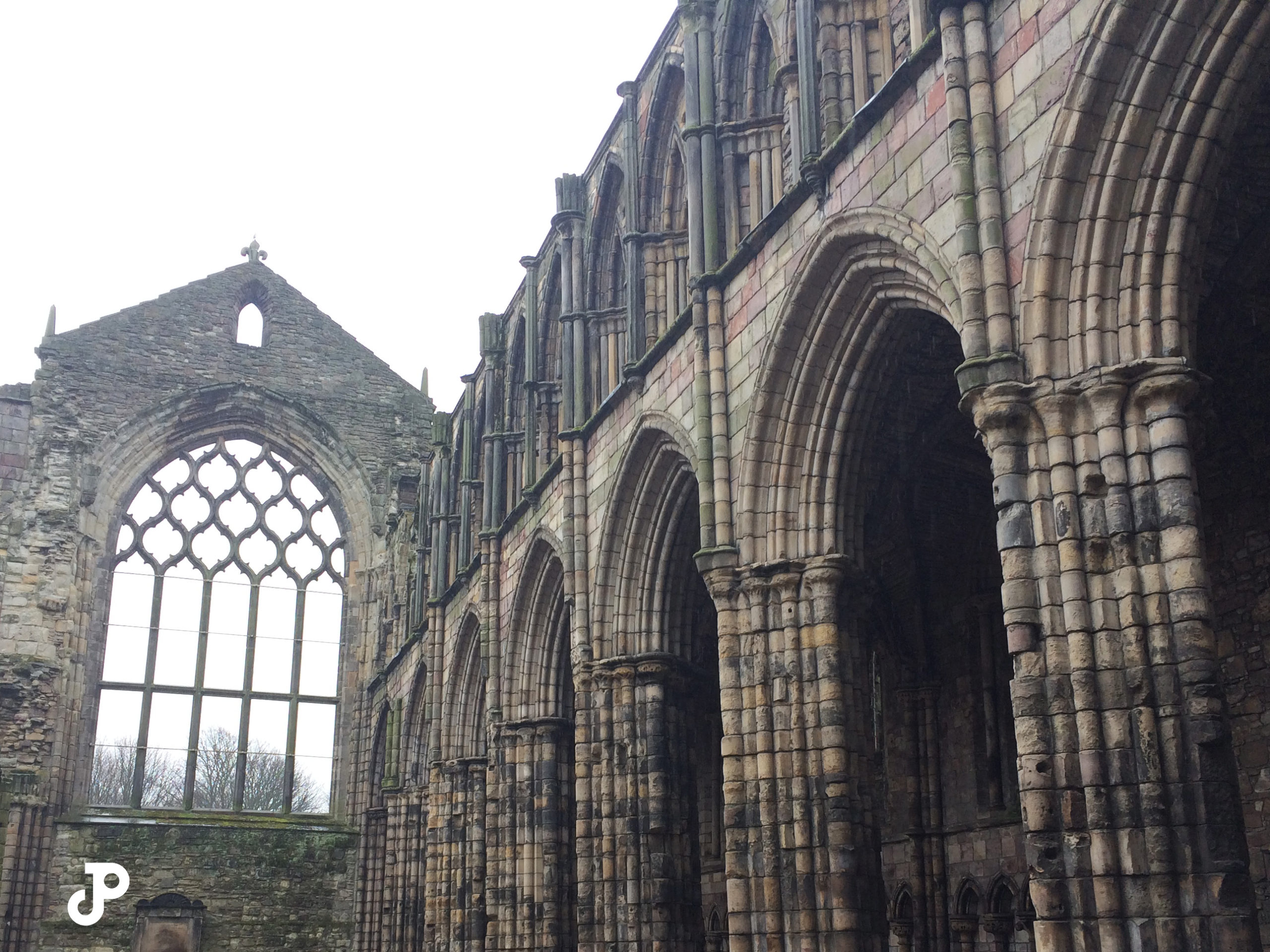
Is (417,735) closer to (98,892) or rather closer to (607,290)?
(98,892)

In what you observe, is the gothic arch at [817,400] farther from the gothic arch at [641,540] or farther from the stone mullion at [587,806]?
the stone mullion at [587,806]

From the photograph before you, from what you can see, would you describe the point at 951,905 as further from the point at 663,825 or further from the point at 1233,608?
the point at 1233,608

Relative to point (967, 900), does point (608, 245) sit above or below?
above

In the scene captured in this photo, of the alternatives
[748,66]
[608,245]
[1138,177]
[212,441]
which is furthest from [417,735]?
[1138,177]

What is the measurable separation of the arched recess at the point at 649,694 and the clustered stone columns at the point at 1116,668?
5463mm

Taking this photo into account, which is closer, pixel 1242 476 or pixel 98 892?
pixel 1242 476

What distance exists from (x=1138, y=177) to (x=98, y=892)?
20631 mm

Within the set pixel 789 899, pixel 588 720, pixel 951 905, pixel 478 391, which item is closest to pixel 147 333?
pixel 478 391

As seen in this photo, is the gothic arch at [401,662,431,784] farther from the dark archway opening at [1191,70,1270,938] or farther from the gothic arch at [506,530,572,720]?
the dark archway opening at [1191,70,1270,938]

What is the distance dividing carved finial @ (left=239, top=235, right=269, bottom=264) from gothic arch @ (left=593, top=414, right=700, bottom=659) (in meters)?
16.6

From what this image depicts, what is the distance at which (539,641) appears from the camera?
16.7 meters

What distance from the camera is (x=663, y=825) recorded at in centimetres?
1259

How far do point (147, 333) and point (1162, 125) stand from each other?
72.8 ft

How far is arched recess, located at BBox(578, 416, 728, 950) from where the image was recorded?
41.4 ft
